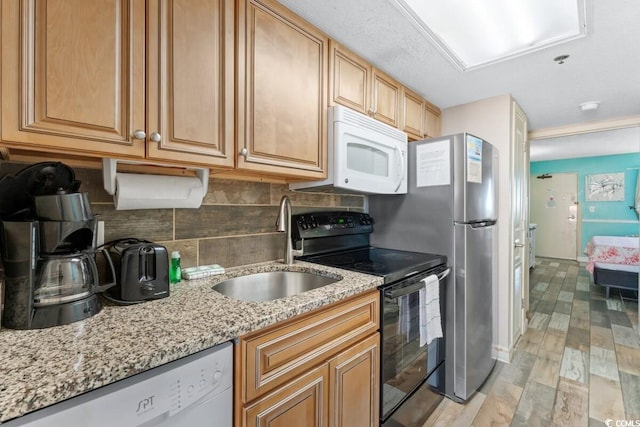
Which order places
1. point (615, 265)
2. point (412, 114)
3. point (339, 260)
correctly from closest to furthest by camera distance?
point (339, 260) < point (412, 114) < point (615, 265)

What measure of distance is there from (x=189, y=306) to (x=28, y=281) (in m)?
0.41

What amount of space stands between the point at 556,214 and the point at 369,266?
6.89m

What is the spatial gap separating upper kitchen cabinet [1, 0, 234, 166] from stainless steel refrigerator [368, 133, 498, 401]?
1.35 meters

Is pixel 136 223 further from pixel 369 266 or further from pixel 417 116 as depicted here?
pixel 417 116

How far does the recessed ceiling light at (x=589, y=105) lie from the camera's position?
258 cm

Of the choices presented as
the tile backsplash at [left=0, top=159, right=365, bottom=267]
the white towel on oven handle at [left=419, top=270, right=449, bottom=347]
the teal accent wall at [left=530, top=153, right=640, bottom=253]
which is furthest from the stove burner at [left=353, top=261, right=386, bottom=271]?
the teal accent wall at [left=530, top=153, right=640, bottom=253]

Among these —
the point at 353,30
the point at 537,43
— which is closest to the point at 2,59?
the point at 353,30

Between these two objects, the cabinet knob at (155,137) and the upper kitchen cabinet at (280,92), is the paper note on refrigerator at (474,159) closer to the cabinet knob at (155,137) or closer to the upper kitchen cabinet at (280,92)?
the upper kitchen cabinet at (280,92)

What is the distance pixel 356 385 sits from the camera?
1.24 m

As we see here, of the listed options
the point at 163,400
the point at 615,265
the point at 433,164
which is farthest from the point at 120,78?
the point at 615,265

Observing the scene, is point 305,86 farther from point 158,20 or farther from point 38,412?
point 38,412

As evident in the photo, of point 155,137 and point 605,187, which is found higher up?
point 605,187

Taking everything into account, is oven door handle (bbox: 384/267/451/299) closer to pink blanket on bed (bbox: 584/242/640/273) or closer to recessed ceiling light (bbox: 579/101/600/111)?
recessed ceiling light (bbox: 579/101/600/111)

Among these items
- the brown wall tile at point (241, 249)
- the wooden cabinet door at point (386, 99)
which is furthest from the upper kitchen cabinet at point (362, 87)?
the brown wall tile at point (241, 249)
